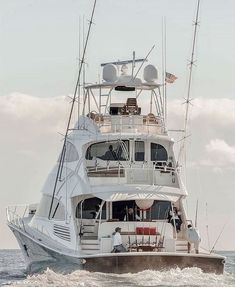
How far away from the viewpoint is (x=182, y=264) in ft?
130

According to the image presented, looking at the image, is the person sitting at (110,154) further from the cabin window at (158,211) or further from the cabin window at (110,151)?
the cabin window at (158,211)

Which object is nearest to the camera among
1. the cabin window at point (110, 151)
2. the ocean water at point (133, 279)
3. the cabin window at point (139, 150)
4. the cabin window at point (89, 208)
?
the ocean water at point (133, 279)

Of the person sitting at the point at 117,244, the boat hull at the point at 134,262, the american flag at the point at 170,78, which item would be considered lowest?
the boat hull at the point at 134,262

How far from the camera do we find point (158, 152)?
45.9m

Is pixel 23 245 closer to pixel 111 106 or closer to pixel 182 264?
pixel 111 106

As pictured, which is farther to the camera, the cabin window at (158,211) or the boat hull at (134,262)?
the cabin window at (158,211)

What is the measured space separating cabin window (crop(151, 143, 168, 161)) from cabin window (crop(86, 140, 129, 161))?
112cm

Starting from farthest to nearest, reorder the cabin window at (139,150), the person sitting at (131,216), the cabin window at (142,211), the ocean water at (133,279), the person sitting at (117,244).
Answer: the cabin window at (139,150) → the cabin window at (142,211) → the person sitting at (131,216) → the person sitting at (117,244) → the ocean water at (133,279)

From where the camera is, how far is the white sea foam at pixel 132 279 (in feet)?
120

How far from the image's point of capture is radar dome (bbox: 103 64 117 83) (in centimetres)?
4816

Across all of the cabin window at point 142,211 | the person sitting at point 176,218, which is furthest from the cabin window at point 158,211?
the person sitting at point 176,218

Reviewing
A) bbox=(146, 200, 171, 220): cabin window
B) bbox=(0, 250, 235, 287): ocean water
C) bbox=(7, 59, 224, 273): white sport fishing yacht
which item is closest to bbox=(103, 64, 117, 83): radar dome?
bbox=(7, 59, 224, 273): white sport fishing yacht

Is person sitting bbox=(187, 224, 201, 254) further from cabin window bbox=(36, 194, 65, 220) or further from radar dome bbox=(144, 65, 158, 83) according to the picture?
radar dome bbox=(144, 65, 158, 83)

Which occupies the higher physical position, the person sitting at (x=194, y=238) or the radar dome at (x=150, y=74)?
the radar dome at (x=150, y=74)
